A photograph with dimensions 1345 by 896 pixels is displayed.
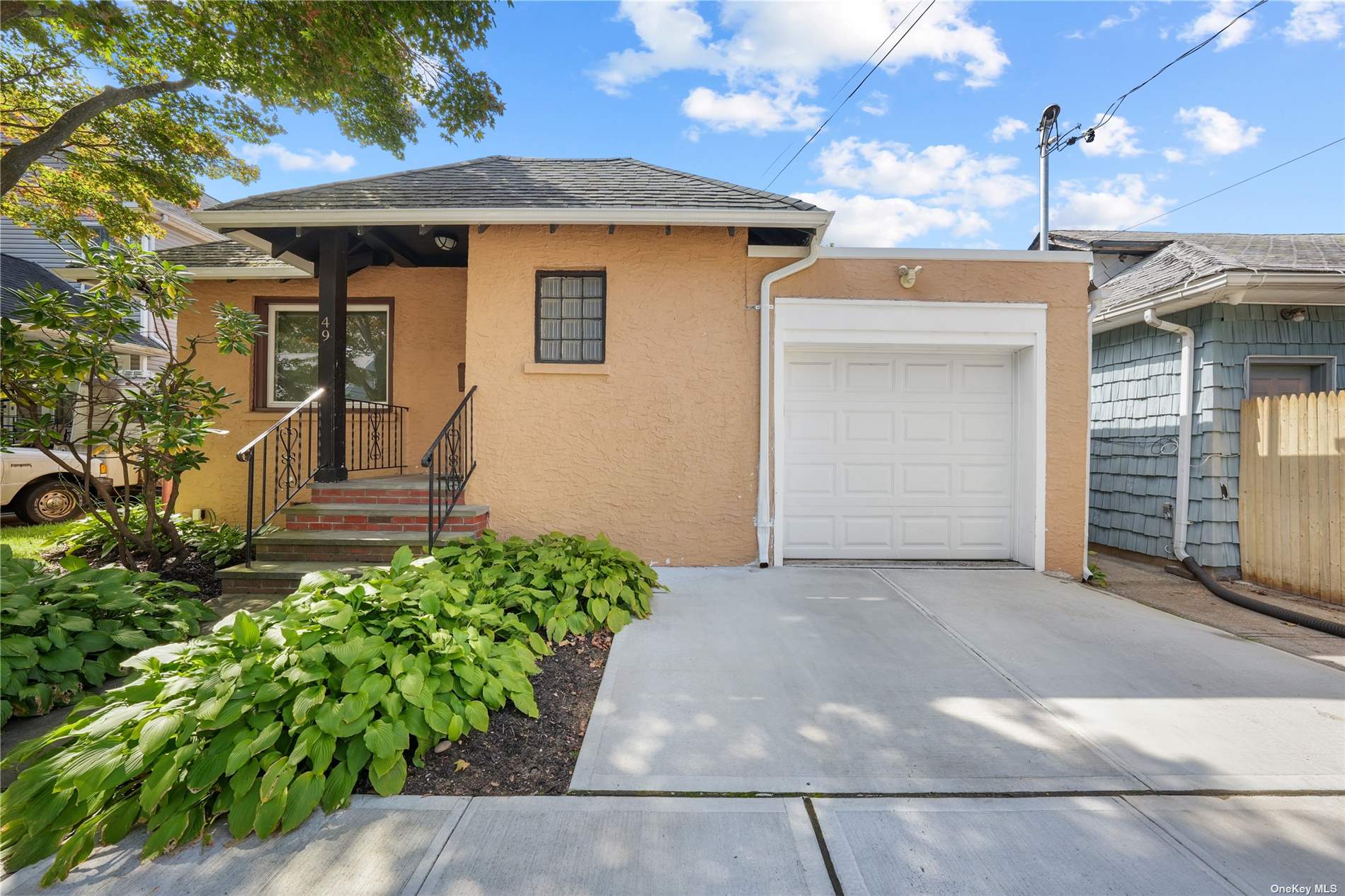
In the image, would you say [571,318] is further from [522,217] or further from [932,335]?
[932,335]

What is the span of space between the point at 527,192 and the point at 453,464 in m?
2.61

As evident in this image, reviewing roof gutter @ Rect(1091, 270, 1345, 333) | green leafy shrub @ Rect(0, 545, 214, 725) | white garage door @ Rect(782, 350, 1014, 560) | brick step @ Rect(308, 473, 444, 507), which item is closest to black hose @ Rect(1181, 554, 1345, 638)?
white garage door @ Rect(782, 350, 1014, 560)

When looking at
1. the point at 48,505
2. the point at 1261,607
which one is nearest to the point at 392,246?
the point at 48,505

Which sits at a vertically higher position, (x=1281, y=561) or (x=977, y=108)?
(x=977, y=108)

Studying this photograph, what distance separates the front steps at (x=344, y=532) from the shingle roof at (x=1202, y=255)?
757 centimetres

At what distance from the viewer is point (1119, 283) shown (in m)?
7.36

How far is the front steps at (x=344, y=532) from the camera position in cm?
436

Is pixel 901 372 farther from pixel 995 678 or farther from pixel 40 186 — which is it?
pixel 40 186

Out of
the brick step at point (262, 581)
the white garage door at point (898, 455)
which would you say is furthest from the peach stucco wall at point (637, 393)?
the brick step at point (262, 581)

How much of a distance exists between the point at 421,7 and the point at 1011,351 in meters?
6.52

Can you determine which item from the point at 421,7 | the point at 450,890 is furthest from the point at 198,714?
the point at 421,7

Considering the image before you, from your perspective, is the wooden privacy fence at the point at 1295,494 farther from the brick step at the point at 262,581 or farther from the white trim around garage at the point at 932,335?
the brick step at the point at 262,581

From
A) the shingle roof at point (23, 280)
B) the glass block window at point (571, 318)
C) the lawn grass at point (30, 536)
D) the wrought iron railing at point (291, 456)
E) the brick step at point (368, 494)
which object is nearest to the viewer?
the brick step at point (368, 494)

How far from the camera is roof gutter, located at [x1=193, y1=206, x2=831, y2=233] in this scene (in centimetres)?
482
